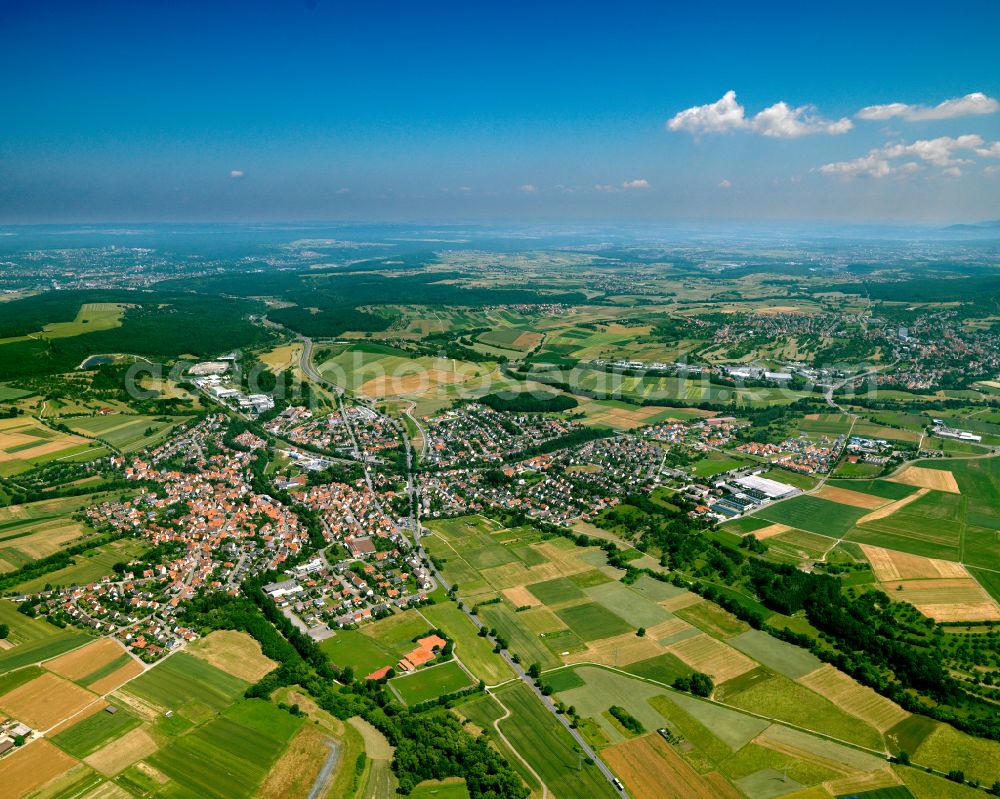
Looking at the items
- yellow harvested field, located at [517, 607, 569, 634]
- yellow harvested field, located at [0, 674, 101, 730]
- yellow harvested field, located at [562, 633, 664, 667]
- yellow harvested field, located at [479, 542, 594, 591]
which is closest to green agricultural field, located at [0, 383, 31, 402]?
yellow harvested field, located at [0, 674, 101, 730]

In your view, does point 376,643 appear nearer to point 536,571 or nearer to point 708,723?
point 536,571

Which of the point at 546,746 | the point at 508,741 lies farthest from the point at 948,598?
the point at 508,741

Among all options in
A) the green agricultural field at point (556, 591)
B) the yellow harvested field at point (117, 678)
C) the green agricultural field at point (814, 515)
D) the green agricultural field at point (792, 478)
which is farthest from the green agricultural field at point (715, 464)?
the yellow harvested field at point (117, 678)

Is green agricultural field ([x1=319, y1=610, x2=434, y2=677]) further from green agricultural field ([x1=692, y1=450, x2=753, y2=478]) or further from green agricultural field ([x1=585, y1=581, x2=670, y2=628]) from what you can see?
green agricultural field ([x1=692, y1=450, x2=753, y2=478])

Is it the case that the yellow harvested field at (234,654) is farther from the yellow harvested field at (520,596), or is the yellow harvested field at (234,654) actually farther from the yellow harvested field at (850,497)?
the yellow harvested field at (850,497)

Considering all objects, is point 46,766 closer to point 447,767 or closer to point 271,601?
point 271,601

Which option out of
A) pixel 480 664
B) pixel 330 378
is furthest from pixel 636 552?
pixel 330 378
